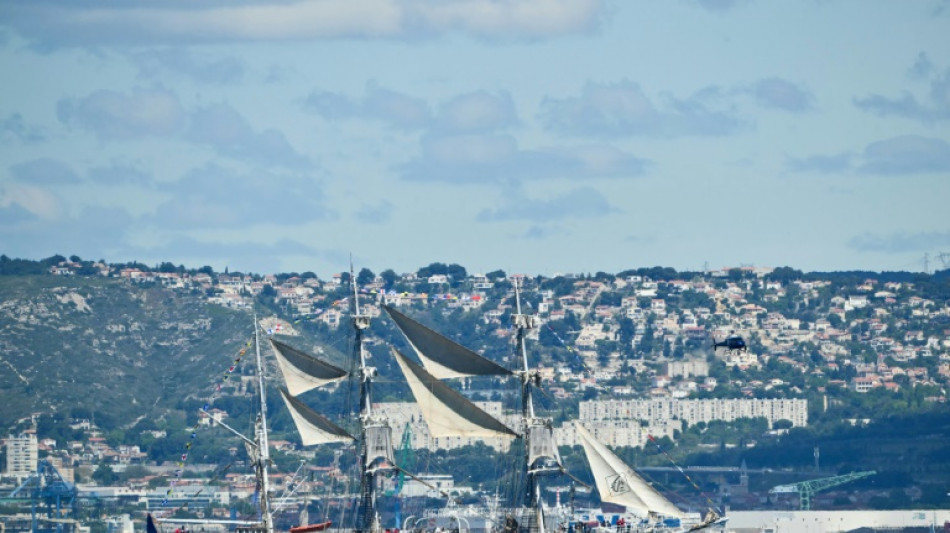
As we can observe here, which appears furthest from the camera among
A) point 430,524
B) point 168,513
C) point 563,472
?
point 168,513

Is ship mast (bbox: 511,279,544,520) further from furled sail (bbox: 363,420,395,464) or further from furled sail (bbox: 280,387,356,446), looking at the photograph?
furled sail (bbox: 280,387,356,446)

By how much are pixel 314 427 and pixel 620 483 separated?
13.0m

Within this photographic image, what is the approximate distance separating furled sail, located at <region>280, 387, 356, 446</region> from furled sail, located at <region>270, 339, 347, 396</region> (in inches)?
21.6

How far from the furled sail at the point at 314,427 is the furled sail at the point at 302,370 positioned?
0.55 m

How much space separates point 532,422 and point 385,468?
7009 mm

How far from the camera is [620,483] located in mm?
107438

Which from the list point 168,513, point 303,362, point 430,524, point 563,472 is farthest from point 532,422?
point 168,513

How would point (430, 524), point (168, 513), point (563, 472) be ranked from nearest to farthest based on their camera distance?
point (563, 472) → point (430, 524) → point (168, 513)

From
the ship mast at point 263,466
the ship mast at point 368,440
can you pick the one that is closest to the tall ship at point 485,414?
the ship mast at point 368,440

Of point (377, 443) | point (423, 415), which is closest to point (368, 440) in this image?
point (377, 443)

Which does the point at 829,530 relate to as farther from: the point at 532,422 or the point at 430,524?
the point at 532,422

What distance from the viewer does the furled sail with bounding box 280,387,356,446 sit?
4075 inches

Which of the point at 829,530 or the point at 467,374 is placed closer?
the point at 467,374

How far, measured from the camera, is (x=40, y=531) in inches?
7805
